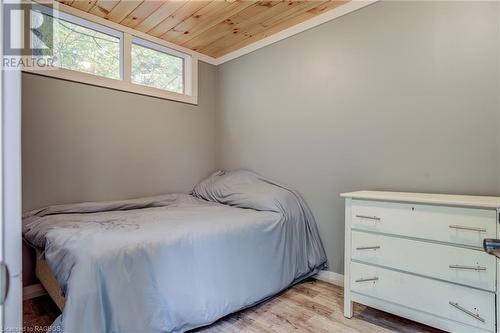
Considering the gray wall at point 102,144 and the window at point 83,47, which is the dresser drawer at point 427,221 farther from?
the window at point 83,47

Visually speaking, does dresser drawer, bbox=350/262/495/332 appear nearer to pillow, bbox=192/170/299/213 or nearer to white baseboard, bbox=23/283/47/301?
pillow, bbox=192/170/299/213

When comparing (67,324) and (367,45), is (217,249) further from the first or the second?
(367,45)

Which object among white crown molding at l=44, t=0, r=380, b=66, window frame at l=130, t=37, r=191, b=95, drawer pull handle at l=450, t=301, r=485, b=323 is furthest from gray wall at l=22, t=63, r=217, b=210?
drawer pull handle at l=450, t=301, r=485, b=323

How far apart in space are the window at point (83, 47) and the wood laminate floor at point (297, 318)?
6.11 ft

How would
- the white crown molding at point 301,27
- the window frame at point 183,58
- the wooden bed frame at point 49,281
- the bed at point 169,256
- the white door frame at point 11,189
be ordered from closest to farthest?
the white door frame at point 11,189
the bed at point 169,256
the wooden bed frame at point 49,281
the white crown molding at point 301,27
the window frame at point 183,58

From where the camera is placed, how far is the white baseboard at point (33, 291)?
2.02 m

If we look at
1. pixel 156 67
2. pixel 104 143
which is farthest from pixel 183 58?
pixel 104 143

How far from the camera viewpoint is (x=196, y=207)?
90.6 inches

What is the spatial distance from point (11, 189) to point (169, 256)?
118 centimetres

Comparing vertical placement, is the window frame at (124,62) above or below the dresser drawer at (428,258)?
above

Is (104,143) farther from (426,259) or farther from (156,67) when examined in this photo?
(426,259)

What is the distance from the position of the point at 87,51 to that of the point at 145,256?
200 centimetres

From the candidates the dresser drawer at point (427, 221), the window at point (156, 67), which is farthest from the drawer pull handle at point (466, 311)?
the window at point (156, 67)

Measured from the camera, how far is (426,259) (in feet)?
4.75
